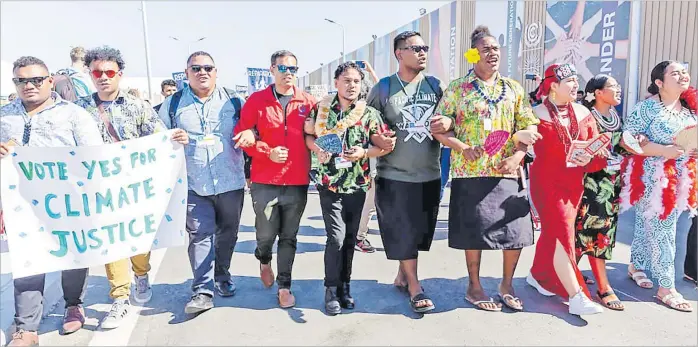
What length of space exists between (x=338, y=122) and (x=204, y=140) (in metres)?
1.00

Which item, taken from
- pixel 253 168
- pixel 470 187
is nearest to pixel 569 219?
pixel 470 187

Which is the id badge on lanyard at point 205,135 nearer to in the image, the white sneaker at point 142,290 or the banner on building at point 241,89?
the white sneaker at point 142,290

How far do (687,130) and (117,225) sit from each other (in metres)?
4.02

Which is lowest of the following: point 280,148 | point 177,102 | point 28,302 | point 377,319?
point 377,319

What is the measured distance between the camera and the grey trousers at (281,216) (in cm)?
358

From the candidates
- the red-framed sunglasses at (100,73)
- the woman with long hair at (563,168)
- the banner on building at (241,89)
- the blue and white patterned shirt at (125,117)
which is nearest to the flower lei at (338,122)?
the blue and white patterned shirt at (125,117)

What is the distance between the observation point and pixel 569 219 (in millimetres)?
3396

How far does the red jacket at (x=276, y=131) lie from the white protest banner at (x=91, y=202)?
1.80 feet

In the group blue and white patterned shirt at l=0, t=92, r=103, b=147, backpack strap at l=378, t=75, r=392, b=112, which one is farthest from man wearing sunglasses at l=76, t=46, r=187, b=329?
backpack strap at l=378, t=75, r=392, b=112

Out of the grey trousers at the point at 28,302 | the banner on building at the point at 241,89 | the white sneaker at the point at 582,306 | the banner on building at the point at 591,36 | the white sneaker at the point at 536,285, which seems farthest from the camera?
the banner on building at the point at 241,89

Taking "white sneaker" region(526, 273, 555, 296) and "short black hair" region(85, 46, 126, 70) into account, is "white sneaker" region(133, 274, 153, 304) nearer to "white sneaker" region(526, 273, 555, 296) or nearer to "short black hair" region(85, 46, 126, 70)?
"short black hair" region(85, 46, 126, 70)

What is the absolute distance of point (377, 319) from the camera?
3.34 metres

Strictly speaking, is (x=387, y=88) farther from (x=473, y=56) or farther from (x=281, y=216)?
(x=281, y=216)

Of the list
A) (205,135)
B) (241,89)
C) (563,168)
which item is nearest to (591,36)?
(563,168)
